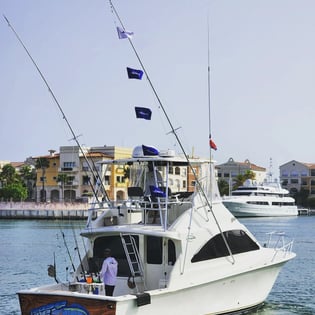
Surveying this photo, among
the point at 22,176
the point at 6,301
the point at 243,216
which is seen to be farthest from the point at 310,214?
the point at 6,301

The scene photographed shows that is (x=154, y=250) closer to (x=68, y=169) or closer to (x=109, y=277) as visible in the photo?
(x=109, y=277)

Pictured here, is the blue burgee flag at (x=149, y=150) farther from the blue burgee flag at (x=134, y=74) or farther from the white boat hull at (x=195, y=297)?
the white boat hull at (x=195, y=297)

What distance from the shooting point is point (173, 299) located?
46.9ft

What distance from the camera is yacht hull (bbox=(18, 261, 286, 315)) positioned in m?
13.0

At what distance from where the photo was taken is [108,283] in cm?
1406

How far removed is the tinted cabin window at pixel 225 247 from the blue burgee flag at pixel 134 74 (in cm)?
422

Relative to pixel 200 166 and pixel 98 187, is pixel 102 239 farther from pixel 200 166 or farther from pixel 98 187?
pixel 200 166

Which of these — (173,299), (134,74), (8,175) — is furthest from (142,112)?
(8,175)

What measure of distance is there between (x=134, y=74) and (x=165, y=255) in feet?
13.6

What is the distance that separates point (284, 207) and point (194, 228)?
3869 inches

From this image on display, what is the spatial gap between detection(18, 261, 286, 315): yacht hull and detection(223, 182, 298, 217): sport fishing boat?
81466 millimetres

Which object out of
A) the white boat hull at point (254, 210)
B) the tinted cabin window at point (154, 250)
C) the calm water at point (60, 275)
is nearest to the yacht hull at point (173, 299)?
the tinted cabin window at point (154, 250)

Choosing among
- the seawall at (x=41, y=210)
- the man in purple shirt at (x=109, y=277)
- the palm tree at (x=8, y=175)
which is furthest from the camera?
the palm tree at (x=8, y=175)

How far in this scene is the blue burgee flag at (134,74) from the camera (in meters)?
14.9
